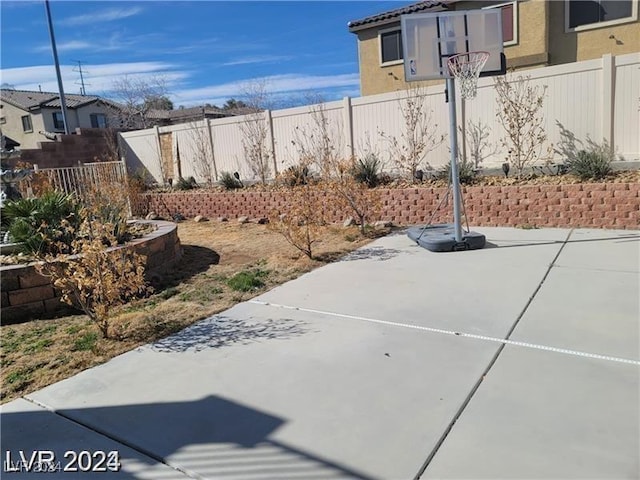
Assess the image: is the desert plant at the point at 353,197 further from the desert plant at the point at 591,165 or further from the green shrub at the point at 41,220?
the green shrub at the point at 41,220

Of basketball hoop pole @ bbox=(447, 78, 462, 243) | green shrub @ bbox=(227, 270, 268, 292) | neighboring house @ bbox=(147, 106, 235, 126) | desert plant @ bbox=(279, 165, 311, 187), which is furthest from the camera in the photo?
neighboring house @ bbox=(147, 106, 235, 126)

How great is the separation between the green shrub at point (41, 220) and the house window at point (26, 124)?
1502 inches

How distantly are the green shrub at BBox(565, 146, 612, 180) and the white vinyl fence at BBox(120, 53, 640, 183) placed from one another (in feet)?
1.55

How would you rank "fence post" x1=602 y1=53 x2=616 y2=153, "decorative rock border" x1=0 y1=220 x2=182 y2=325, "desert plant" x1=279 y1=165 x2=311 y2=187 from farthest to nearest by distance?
"desert plant" x1=279 y1=165 x2=311 y2=187 < "fence post" x1=602 y1=53 x2=616 y2=153 < "decorative rock border" x1=0 y1=220 x2=182 y2=325

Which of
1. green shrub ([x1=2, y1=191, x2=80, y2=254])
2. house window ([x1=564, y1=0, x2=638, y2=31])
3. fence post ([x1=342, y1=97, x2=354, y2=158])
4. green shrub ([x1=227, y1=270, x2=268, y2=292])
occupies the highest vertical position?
house window ([x1=564, y1=0, x2=638, y2=31])

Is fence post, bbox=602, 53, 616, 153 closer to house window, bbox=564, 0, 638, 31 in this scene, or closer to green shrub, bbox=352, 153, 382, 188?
green shrub, bbox=352, 153, 382, 188

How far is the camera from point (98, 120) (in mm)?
41844

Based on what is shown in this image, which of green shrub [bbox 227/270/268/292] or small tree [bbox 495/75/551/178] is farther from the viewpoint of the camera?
small tree [bbox 495/75/551/178]

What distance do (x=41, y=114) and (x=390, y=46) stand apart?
32.0 m

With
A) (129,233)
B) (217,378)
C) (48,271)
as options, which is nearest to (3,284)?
(48,271)

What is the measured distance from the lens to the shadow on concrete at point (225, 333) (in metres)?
4.23

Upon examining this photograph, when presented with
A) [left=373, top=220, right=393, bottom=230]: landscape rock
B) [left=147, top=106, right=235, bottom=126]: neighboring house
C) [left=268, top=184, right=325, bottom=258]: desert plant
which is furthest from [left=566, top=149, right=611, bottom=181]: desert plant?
[left=147, top=106, right=235, bottom=126]: neighboring house

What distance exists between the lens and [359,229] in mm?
9266

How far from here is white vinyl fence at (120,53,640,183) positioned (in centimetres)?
859
